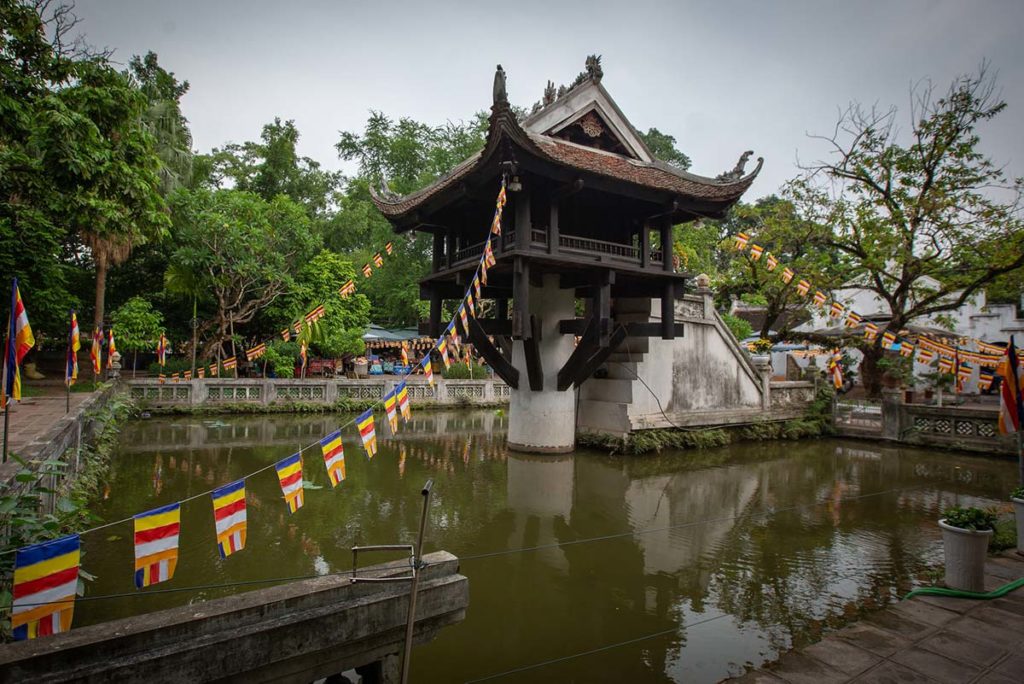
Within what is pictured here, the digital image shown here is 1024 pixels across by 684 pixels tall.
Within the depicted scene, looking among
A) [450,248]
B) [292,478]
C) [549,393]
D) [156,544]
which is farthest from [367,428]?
[450,248]

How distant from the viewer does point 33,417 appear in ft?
31.4

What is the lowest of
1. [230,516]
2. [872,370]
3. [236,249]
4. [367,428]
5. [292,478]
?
[230,516]

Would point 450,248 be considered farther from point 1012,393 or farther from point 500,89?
point 1012,393

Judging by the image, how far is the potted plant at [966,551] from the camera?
4535 mm

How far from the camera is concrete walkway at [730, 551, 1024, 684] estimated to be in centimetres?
343

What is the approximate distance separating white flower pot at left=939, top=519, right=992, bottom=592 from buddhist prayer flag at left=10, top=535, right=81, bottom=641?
6385 mm

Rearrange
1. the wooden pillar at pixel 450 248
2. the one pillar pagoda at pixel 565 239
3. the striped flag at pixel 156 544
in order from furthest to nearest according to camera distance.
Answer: the wooden pillar at pixel 450 248 → the one pillar pagoda at pixel 565 239 → the striped flag at pixel 156 544

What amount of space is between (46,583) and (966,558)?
6598 mm

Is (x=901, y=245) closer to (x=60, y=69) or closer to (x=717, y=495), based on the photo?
(x=717, y=495)

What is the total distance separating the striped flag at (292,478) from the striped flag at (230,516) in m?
0.39

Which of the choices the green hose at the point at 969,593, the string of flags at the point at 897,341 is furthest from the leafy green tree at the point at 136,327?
the green hose at the point at 969,593

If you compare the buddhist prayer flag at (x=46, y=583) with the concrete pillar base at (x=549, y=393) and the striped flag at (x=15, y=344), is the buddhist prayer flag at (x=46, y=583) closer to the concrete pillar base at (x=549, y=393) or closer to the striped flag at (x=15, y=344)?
the striped flag at (x=15, y=344)

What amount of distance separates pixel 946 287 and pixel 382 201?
49.7 ft

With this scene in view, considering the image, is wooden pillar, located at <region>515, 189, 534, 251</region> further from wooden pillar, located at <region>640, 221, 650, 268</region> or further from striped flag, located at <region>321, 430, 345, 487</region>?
striped flag, located at <region>321, 430, 345, 487</region>
